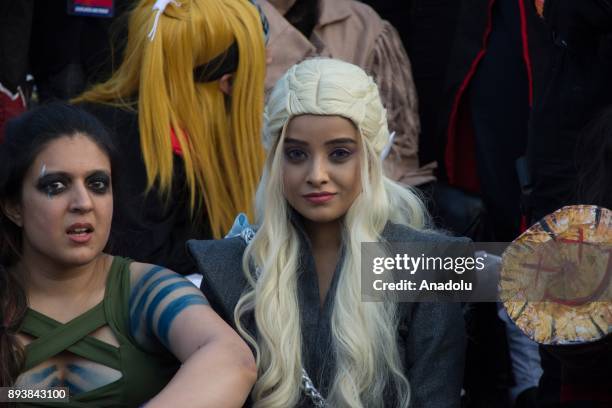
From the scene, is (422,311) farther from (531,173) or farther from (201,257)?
(531,173)

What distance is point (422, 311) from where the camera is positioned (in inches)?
115

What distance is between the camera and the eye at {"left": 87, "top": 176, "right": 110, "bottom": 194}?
2875 mm

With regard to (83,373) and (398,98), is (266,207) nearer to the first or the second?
(83,373)

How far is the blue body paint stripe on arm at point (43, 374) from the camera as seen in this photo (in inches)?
107

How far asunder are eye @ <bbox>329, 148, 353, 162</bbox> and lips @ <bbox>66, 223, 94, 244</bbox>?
0.73m

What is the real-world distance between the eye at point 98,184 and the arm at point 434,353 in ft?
2.99

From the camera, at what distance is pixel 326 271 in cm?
306

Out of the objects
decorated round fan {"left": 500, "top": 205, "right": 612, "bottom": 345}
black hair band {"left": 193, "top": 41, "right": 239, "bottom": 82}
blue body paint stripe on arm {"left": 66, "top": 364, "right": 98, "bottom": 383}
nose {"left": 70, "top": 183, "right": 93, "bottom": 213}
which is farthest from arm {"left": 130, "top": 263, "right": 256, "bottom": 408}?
black hair band {"left": 193, "top": 41, "right": 239, "bottom": 82}

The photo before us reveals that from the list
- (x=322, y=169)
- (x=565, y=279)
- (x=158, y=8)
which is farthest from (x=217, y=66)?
(x=565, y=279)

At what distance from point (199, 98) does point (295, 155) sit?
3.49 ft

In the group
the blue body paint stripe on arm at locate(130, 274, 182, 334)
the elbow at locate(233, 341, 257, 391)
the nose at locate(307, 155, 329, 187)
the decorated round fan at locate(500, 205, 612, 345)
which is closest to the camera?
the decorated round fan at locate(500, 205, 612, 345)

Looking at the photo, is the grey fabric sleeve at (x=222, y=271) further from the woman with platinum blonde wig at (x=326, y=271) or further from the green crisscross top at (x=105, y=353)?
the green crisscross top at (x=105, y=353)

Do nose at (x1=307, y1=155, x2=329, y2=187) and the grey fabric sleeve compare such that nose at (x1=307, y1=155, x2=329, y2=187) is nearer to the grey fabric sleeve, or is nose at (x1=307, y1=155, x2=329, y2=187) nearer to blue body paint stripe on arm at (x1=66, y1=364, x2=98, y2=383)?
the grey fabric sleeve

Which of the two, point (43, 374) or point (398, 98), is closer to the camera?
point (43, 374)
